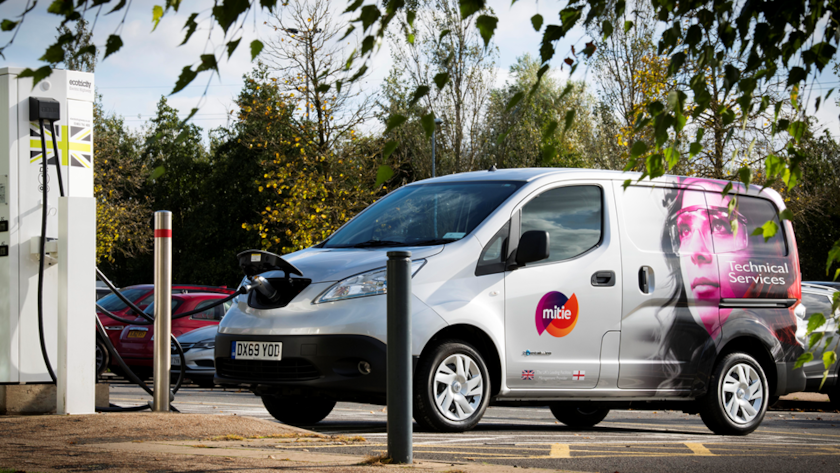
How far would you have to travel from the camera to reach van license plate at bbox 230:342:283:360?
6.84 m

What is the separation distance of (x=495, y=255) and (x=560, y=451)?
1.65m

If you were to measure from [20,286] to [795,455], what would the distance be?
5.73m

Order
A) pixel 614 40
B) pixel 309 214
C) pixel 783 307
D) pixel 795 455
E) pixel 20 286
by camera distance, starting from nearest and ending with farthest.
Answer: pixel 795 455 < pixel 20 286 < pixel 783 307 < pixel 309 214 < pixel 614 40

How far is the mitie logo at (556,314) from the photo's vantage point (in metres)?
7.38

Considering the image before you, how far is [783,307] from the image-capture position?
897cm

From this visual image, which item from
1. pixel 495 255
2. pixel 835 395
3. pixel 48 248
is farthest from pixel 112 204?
pixel 495 255

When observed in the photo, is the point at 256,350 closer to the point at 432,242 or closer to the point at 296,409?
the point at 296,409

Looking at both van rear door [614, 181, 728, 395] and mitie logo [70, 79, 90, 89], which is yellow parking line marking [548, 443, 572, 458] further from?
mitie logo [70, 79, 90, 89]

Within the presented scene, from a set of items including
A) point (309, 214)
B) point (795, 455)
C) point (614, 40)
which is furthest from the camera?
point (614, 40)

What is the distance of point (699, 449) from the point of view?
679cm

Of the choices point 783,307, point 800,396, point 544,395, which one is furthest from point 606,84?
point 544,395

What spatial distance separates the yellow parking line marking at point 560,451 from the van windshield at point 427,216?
1703mm

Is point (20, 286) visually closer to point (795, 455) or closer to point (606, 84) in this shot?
point (795, 455)

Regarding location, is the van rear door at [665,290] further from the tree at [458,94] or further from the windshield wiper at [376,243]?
the tree at [458,94]
